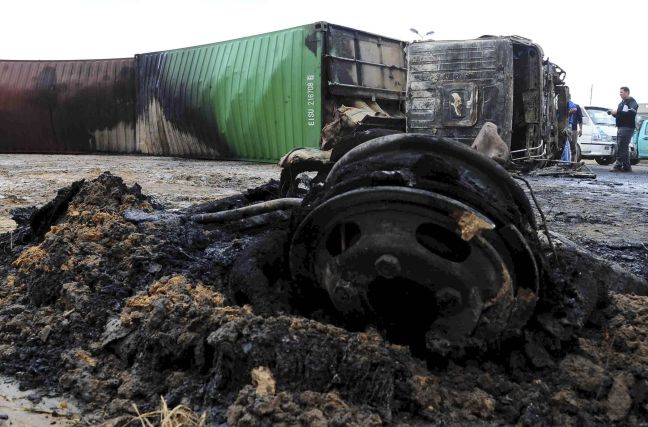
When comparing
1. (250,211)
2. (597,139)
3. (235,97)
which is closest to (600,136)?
(597,139)

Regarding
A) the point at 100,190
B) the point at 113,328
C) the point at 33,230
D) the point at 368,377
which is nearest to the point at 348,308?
the point at 368,377

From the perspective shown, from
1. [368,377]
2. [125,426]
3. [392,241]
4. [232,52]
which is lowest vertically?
[125,426]

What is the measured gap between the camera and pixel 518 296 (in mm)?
1944

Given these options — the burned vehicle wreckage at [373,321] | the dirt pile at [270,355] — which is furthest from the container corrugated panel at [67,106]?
the burned vehicle wreckage at [373,321]

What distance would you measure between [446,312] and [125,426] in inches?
40.4

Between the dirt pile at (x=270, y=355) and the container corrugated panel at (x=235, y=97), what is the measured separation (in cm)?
895

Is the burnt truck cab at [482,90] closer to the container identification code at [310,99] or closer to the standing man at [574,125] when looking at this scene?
the container identification code at [310,99]

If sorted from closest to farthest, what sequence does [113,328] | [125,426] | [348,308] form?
[125,426] → [348,308] → [113,328]

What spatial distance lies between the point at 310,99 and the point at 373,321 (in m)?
9.63

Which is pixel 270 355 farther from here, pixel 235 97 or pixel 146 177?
pixel 235 97

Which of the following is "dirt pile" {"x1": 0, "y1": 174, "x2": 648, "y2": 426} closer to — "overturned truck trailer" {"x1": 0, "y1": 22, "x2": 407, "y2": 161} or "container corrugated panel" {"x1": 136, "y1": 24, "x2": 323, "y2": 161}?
"overturned truck trailer" {"x1": 0, "y1": 22, "x2": 407, "y2": 161}

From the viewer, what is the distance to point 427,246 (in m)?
1.94

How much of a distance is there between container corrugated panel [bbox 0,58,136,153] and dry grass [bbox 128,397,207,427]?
572 inches

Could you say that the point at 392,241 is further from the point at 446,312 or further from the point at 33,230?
the point at 33,230
